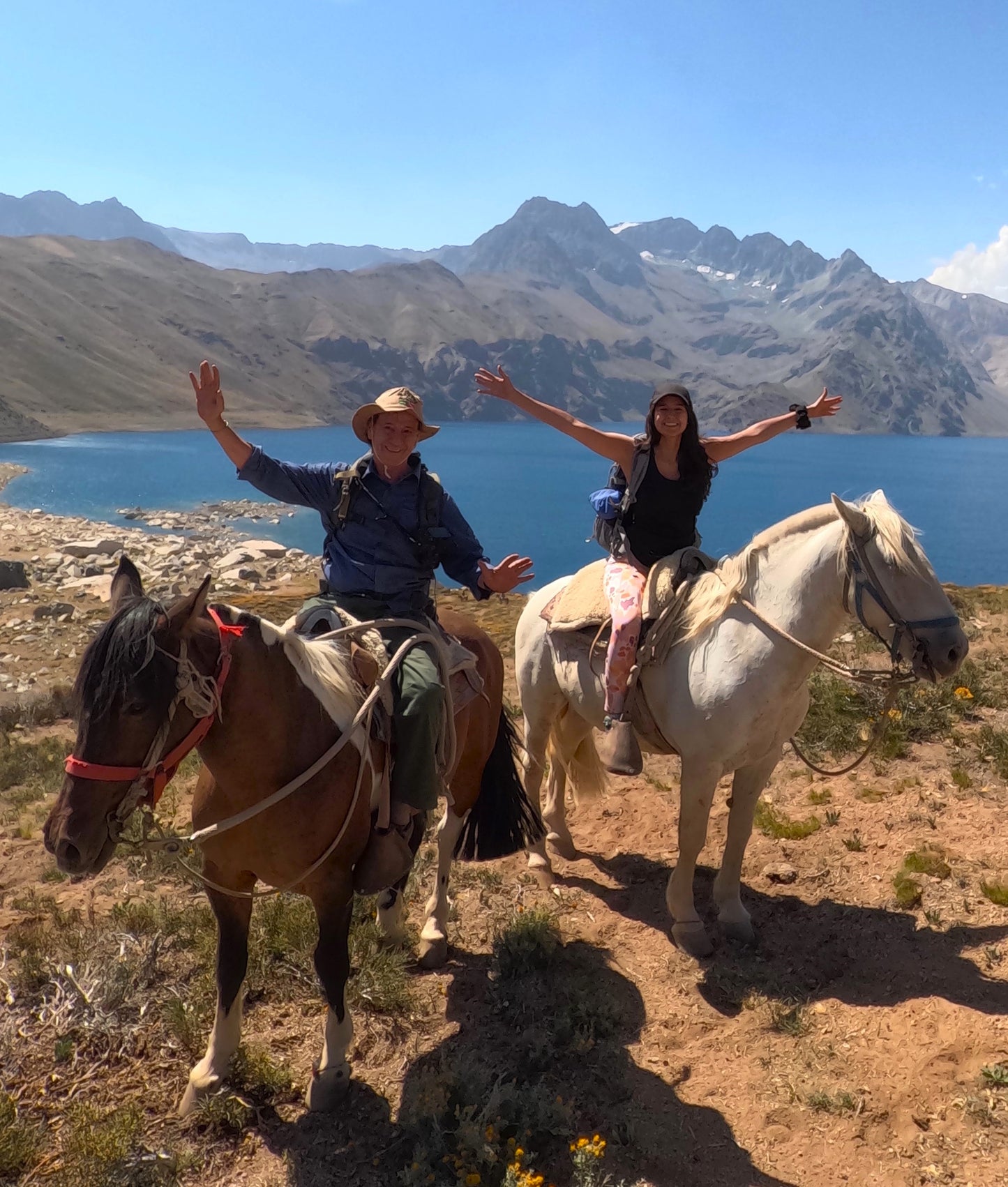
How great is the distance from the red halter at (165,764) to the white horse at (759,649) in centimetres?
271

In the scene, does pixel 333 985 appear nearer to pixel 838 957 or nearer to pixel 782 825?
pixel 838 957

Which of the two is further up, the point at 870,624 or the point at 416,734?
the point at 870,624

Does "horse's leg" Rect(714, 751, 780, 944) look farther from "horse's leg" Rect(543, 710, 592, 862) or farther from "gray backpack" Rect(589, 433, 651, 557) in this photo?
"gray backpack" Rect(589, 433, 651, 557)

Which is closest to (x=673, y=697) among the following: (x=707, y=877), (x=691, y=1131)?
(x=707, y=877)

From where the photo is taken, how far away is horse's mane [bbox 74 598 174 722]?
7.58 feet

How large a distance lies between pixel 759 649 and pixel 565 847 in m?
2.57

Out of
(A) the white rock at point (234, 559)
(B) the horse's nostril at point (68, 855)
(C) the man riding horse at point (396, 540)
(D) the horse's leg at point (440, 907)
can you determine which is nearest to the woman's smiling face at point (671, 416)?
(C) the man riding horse at point (396, 540)

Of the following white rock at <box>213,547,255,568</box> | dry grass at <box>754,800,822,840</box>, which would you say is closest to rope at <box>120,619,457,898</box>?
dry grass at <box>754,800,822,840</box>

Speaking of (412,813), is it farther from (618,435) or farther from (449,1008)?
(618,435)

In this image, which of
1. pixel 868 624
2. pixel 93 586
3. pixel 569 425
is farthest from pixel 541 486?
pixel 868 624

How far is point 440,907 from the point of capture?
4.62 meters

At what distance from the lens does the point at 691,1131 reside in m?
3.31

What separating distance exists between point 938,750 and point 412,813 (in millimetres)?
5168

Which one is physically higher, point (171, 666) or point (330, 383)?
point (330, 383)
